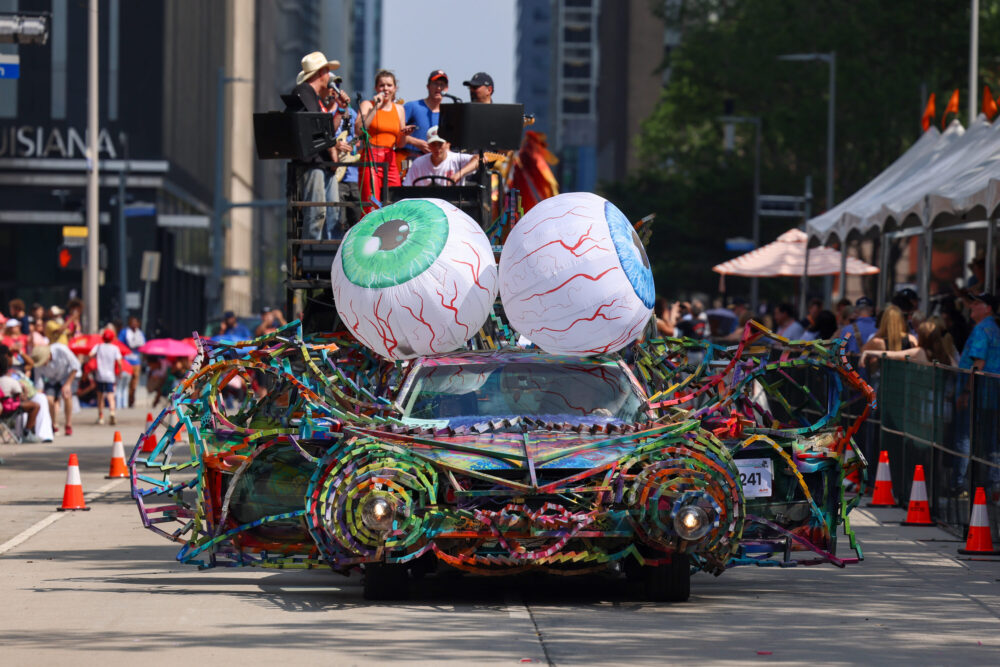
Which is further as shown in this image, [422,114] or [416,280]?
[422,114]

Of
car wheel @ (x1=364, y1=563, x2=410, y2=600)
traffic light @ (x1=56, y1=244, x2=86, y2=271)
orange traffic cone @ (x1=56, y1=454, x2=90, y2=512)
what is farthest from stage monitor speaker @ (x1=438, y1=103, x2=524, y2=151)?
traffic light @ (x1=56, y1=244, x2=86, y2=271)

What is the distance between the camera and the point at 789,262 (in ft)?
121

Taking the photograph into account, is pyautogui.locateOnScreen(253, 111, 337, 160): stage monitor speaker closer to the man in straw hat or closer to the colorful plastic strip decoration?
the man in straw hat

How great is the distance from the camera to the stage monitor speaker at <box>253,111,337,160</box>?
51.1 ft

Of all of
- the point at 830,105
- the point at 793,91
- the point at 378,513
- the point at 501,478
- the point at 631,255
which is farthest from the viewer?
the point at 793,91

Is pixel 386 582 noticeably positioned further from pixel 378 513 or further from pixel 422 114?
pixel 422 114

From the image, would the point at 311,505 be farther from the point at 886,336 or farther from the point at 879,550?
the point at 886,336

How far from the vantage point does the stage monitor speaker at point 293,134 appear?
15.6 meters

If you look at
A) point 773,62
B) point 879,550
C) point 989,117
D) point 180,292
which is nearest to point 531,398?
point 879,550

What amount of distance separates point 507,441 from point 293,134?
5864 mm

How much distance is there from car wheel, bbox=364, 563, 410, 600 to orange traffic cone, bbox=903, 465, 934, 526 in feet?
20.5

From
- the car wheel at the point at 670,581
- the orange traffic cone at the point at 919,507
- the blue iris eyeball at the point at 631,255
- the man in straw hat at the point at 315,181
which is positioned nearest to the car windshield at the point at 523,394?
the blue iris eyeball at the point at 631,255

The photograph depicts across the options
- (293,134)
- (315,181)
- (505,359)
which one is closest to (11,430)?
(315,181)

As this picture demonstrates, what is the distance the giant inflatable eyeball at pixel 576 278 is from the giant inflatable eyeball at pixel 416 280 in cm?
24
